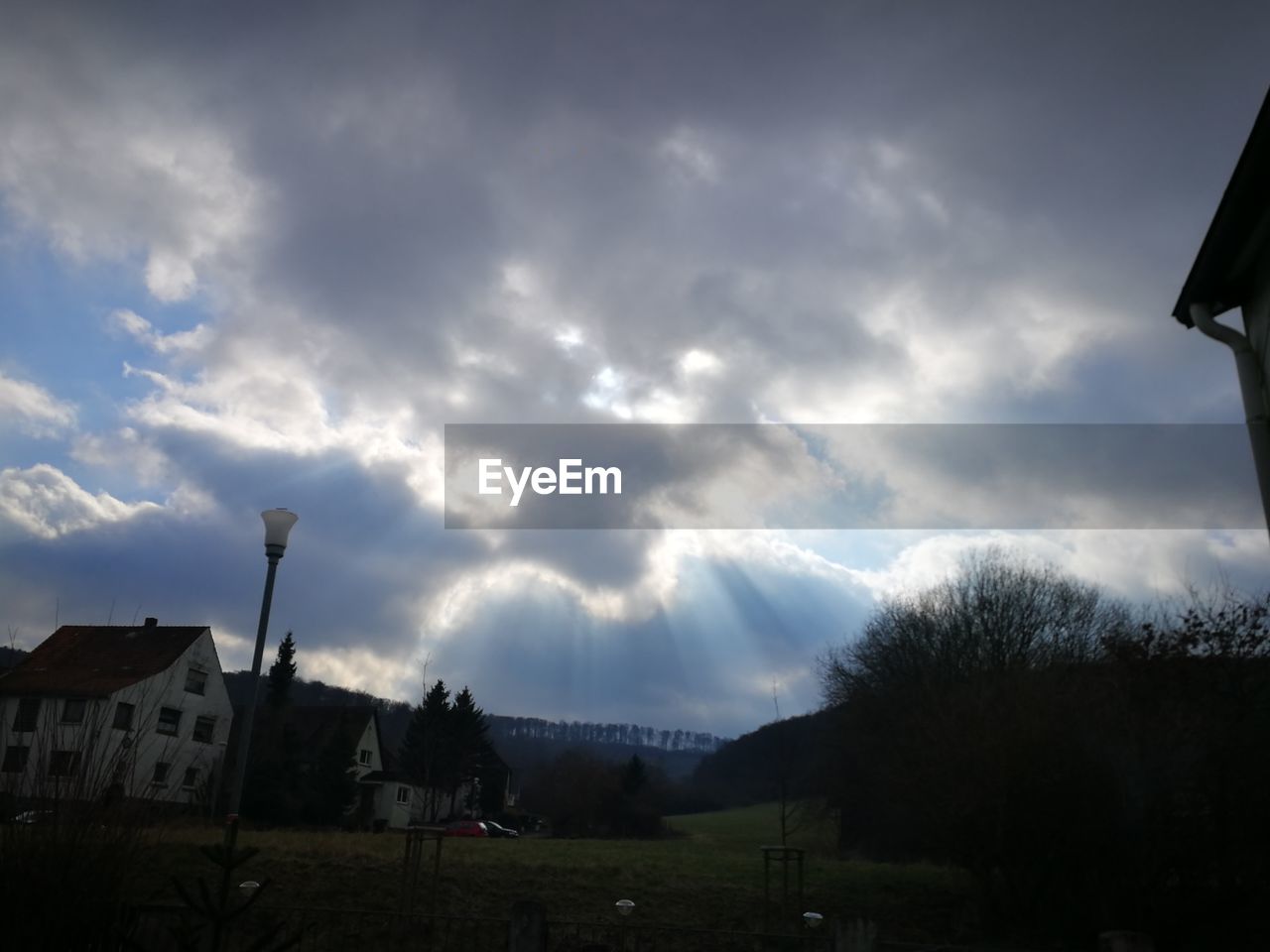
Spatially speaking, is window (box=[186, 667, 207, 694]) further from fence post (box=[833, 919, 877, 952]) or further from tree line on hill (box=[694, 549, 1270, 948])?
fence post (box=[833, 919, 877, 952])

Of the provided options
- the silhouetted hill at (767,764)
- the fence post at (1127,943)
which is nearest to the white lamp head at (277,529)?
the fence post at (1127,943)

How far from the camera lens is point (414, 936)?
1502 centimetres

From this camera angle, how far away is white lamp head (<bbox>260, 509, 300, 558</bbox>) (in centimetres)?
1159

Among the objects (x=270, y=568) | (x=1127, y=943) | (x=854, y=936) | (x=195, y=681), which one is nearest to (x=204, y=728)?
(x=195, y=681)

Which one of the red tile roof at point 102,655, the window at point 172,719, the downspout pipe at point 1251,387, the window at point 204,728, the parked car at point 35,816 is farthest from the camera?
the window at point 204,728

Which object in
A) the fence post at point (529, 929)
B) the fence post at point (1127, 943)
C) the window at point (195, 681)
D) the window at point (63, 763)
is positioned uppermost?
the window at point (195, 681)

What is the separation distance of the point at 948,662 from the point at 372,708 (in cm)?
3709

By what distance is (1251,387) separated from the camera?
588cm

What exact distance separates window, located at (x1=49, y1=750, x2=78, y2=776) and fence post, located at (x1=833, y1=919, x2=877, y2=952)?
7.01 meters

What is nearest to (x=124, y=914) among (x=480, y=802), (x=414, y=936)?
(x=414, y=936)

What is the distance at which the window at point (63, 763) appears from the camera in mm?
6984

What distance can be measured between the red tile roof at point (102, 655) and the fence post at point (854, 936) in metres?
36.5

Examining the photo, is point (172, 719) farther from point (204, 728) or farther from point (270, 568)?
point (270, 568)

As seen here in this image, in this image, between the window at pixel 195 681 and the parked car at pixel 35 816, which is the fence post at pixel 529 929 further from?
the window at pixel 195 681
